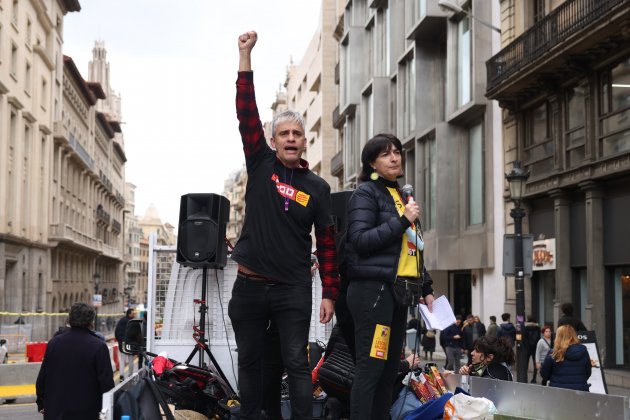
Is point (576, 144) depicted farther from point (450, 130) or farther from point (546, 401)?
point (546, 401)

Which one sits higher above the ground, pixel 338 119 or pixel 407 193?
pixel 338 119

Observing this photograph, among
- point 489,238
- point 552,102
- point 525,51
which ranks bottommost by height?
point 489,238

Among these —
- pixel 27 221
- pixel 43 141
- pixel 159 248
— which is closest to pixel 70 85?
pixel 43 141

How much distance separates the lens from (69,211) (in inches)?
2534

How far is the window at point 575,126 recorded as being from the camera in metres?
20.8

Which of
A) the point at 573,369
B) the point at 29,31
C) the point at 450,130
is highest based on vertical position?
the point at 29,31

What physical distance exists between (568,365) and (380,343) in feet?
18.3

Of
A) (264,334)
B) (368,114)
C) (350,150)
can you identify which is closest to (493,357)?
(264,334)

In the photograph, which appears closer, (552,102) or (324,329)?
(324,329)

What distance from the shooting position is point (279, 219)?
189 inches

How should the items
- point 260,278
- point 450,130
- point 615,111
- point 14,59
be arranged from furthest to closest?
1. point 14,59
2. point 450,130
3. point 615,111
4. point 260,278

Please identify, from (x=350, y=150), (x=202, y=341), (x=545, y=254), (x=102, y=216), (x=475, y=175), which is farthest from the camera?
(x=102, y=216)

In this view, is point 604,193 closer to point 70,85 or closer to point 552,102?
point 552,102

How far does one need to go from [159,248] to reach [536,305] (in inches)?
683
